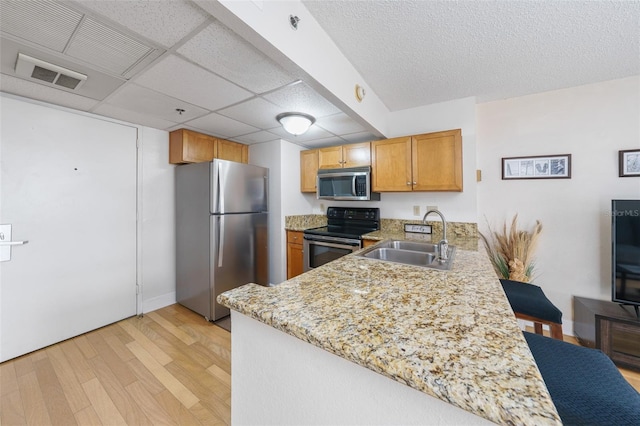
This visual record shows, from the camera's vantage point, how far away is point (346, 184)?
2939 mm

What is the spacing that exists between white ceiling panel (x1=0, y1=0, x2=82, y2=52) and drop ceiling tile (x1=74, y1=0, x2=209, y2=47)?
0.55ft

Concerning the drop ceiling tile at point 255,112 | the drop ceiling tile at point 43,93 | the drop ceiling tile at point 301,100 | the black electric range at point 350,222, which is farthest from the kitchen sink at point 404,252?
the drop ceiling tile at point 43,93

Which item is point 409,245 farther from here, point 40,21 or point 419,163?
point 40,21

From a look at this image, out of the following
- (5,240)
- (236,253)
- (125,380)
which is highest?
(5,240)

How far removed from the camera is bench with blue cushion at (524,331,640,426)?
26.7 inches

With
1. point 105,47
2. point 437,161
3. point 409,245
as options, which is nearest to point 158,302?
point 105,47

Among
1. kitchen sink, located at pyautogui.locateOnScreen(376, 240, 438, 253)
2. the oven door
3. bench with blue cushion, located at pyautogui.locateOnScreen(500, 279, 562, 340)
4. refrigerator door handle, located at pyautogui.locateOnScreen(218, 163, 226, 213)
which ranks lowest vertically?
bench with blue cushion, located at pyautogui.locateOnScreen(500, 279, 562, 340)

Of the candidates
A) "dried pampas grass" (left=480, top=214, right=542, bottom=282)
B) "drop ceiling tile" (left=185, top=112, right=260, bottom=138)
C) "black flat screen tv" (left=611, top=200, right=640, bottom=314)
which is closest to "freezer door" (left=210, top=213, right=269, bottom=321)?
"drop ceiling tile" (left=185, top=112, right=260, bottom=138)

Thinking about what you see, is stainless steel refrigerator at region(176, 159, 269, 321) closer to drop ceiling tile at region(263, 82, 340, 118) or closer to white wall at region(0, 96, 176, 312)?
white wall at region(0, 96, 176, 312)

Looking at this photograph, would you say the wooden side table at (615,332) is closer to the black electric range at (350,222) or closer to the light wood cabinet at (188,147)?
the black electric range at (350,222)

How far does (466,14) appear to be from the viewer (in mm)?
1325

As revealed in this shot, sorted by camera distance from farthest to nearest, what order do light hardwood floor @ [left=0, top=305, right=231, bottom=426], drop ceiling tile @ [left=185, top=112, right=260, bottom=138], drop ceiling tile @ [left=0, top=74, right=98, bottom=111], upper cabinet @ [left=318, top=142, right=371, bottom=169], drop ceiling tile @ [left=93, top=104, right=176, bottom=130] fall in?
upper cabinet @ [left=318, top=142, right=371, bottom=169] < drop ceiling tile @ [left=185, top=112, right=260, bottom=138] < drop ceiling tile @ [left=93, top=104, right=176, bottom=130] < drop ceiling tile @ [left=0, top=74, right=98, bottom=111] < light hardwood floor @ [left=0, top=305, right=231, bottom=426]

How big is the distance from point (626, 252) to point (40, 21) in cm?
405

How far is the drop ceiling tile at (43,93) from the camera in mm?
1710
